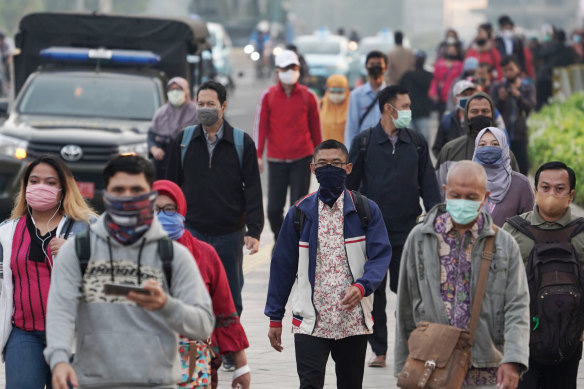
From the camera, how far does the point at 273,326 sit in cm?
694

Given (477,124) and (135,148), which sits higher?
(477,124)

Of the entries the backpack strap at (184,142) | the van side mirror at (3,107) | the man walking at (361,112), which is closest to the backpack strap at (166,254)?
the backpack strap at (184,142)

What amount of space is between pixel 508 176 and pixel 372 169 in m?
1.20

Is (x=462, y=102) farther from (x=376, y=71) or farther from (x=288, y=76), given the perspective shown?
(x=288, y=76)

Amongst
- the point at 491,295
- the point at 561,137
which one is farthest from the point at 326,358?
the point at 561,137

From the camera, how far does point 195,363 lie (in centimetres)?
575

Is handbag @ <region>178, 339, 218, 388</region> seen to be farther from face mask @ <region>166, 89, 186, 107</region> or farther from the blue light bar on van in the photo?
the blue light bar on van

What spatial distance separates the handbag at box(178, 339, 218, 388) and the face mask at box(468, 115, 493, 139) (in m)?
4.31

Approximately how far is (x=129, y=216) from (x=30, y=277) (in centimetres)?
169

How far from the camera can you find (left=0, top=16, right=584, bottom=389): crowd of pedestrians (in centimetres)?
503

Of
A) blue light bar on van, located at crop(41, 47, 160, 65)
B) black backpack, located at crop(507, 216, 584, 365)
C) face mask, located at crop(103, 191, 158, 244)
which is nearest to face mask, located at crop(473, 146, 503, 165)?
black backpack, located at crop(507, 216, 584, 365)

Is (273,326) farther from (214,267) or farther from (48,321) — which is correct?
(48,321)

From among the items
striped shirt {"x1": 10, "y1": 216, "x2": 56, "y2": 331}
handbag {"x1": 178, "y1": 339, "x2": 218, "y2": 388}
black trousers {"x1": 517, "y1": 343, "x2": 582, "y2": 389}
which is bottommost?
black trousers {"x1": 517, "y1": 343, "x2": 582, "y2": 389}

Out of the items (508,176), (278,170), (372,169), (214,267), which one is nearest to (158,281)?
(214,267)
